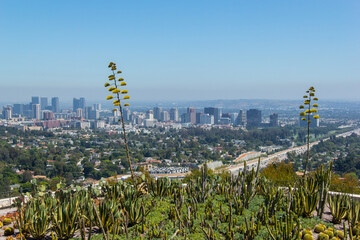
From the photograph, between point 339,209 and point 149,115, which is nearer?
point 339,209

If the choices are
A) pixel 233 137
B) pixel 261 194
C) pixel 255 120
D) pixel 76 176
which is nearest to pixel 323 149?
pixel 233 137

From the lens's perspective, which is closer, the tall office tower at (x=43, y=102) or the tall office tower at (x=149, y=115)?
the tall office tower at (x=149, y=115)

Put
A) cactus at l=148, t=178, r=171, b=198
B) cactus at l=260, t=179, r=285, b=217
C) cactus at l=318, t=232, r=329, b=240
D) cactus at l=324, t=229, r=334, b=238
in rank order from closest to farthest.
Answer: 1. cactus at l=318, t=232, r=329, b=240
2. cactus at l=324, t=229, r=334, b=238
3. cactus at l=260, t=179, r=285, b=217
4. cactus at l=148, t=178, r=171, b=198

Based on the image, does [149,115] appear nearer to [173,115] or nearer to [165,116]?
[165,116]

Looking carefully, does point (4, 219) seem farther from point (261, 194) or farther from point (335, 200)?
point (335, 200)

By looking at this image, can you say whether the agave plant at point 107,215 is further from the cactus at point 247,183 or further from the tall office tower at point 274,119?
the tall office tower at point 274,119

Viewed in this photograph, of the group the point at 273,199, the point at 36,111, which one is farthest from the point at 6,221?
the point at 36,111

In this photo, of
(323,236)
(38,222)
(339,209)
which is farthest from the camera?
(339,209)

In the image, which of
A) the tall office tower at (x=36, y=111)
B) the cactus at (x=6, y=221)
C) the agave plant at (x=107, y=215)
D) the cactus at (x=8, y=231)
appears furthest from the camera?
the tall office tower at (x=36, y=111)

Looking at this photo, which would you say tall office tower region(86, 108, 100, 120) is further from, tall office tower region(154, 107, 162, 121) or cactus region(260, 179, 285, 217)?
cactus region(260, 179, 285, 217)

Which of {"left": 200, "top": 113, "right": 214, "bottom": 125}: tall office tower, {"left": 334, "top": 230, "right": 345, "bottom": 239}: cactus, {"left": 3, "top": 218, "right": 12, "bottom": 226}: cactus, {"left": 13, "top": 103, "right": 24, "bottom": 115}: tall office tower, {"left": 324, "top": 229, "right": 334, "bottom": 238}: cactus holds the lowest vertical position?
{"left": 200, "top": 113, "right": 214, "bottom": 125}: tall office tower

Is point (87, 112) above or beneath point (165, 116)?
above

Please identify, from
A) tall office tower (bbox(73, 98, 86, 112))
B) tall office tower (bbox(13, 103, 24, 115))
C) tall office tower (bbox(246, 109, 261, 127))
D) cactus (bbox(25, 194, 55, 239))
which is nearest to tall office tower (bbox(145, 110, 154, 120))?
tall office tower (bbox(246, 109, 261, 127))

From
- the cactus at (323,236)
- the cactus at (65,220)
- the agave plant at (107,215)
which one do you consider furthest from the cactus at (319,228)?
the cactus at (65,220)
